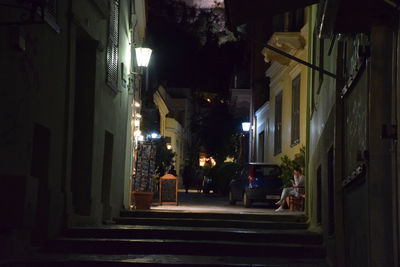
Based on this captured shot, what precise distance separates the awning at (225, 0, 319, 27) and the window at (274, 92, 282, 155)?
57.5ft

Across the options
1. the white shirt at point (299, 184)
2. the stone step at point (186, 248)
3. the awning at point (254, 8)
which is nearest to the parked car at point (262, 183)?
the white shirt at point (299, 184)

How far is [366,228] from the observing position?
19.7 feet

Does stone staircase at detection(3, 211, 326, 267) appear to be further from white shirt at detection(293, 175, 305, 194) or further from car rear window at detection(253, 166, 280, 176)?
car rear window at detection(253, 166, 280, 176)

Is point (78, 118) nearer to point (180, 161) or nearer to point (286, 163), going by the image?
point (286, 163)

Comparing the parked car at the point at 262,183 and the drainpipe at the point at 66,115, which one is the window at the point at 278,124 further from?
the drainpipe at the point at 66,115

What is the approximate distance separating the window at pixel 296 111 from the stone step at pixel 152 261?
42.2 feet

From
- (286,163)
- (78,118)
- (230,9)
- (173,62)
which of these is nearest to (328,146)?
(230,9)

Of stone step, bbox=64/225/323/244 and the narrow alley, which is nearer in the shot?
the narrow alley

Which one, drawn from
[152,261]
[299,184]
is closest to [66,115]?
→ [152,261]

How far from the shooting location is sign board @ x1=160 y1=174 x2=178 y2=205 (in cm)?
2173

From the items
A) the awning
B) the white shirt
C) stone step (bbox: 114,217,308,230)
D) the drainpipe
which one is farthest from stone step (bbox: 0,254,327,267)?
the white shirt

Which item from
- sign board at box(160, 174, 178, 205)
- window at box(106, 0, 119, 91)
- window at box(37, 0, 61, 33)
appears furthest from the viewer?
sign board at box(160, 174, 178, 205)

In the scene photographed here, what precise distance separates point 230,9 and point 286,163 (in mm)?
12986

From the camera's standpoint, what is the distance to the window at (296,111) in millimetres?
22781
